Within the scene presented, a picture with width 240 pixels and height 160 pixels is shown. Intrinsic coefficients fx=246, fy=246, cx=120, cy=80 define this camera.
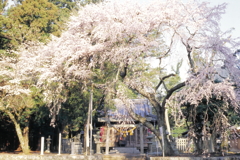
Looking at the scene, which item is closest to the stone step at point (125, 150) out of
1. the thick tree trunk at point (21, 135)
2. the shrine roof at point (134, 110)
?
the shrine roof at point (134, 110)

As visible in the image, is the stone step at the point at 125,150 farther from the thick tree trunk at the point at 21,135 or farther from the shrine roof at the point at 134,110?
the thick tree trunk at the point at 21,135

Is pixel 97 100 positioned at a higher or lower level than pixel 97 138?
higher

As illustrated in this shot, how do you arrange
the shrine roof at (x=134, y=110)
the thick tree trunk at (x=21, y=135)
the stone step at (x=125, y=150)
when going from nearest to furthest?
1. the thick tree trunk at (x=21, y=135)
2. the shrine roof at (x=134, y=110)
3. the stone step at (x=125, y=150)

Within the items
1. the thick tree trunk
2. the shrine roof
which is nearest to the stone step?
the shrine roof

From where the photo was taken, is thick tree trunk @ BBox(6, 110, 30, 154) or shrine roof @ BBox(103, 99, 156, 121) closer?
thick tree trunk @ BBox(6, 110, 30, 154)

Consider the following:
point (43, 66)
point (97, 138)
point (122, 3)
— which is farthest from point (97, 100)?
point (122, 3)

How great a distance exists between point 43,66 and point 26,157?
5.79 meters

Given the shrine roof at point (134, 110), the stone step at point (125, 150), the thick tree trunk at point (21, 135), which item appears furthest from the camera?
the stone step at point (125, 150)

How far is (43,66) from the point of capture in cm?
1521

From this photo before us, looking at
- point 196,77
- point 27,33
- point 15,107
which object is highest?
point 27,33

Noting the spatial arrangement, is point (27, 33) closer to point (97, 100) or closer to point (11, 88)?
point (11, 88)

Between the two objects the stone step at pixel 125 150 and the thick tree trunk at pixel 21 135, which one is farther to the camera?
the stone step at pixel 125 150

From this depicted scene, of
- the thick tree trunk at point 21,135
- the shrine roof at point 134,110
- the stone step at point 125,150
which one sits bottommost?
the stone step at point 125,150

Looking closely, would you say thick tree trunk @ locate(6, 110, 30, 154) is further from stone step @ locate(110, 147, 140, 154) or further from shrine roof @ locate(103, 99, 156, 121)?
stone step @ locate(110, 147, 140, 154)
